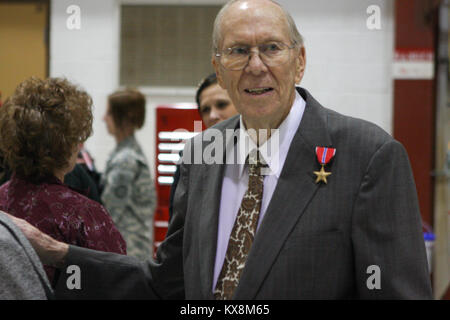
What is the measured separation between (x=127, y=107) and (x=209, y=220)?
7.25 ft

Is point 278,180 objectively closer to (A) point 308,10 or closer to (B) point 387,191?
(B) point 387,191

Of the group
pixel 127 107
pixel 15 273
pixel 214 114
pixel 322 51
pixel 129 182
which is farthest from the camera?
pixel 322 51

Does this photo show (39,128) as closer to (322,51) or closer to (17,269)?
(17,269)

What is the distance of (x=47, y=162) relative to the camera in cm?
150

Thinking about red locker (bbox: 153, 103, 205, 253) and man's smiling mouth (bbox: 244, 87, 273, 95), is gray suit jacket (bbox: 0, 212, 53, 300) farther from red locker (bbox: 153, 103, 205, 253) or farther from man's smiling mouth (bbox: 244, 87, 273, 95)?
red locker (bbox: 153, 103, 205, 253)

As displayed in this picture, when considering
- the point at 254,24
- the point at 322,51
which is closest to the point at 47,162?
the point at 254,24

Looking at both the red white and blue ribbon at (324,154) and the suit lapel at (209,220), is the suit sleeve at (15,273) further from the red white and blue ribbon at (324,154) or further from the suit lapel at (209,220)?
the red white and blue ribbon at (324,154)

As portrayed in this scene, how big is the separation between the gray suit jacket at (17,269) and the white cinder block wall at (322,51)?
3.48 m

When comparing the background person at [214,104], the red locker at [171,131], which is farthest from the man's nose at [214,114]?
the red locker at [171,131]

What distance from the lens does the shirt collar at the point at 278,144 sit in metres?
1.29

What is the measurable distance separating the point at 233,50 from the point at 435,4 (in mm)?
3526

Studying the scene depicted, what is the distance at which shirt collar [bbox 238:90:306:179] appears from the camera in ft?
4.24


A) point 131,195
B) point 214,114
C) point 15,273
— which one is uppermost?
point 214,114

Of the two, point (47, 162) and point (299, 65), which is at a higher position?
point (299, 65)
